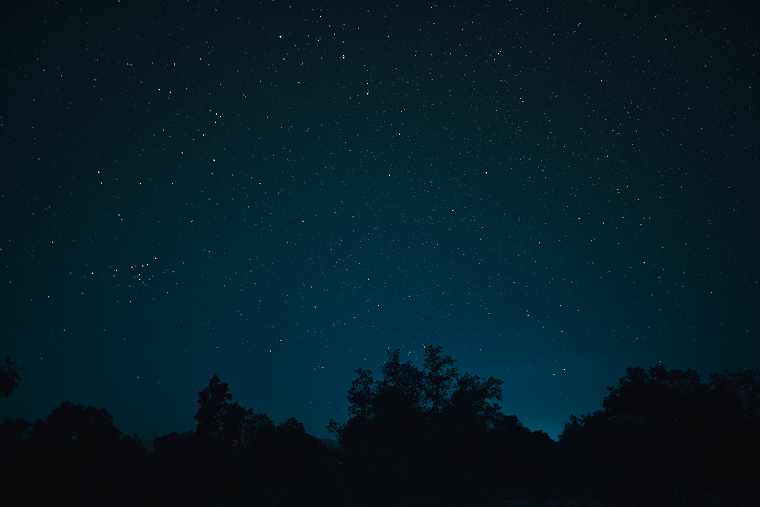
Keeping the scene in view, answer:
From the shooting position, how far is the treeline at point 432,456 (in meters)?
14.7

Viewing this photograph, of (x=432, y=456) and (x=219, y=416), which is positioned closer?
(x=432, y=456)

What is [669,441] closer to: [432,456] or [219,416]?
[432,456]

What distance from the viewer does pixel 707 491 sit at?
1348 centimetres

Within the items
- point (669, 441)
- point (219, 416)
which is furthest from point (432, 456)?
point (219, 416)

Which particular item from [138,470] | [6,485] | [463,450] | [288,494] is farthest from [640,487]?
[6,485]

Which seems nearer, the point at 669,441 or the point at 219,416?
the point at 669,441

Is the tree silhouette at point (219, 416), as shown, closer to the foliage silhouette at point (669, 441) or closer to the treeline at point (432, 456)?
the treeline at point (432, 456)

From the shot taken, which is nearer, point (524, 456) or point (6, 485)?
point (6, 485)

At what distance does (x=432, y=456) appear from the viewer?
764 inches

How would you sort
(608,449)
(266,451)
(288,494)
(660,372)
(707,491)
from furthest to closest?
(660,372) < (266,451) < (608,449) < (288,494) < (707,491)

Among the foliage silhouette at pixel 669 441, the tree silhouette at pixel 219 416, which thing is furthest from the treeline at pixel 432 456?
the tree silhouette at pixel 219 416

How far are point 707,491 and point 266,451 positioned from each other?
55.8ft

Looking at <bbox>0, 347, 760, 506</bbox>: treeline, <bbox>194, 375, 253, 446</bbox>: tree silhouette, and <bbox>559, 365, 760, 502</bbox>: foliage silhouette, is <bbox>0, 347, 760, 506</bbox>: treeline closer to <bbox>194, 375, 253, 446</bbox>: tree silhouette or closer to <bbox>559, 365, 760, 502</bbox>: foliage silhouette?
<bbox>559, 365, 760, 502</bbox>: foliage silhouette

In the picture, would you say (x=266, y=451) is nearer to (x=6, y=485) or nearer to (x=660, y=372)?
(x=6, y=485)
